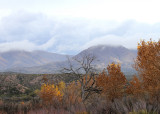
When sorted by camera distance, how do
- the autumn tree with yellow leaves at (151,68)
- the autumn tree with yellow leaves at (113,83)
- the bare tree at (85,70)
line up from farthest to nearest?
the autumn tree with yellow leaves at (113,83)
the bare tree at (85,70)
the autumn tree with yellow leaves at (151,68)

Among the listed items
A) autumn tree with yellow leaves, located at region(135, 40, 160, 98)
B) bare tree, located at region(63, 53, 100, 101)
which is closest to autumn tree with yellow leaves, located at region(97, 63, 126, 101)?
bare tree, located at region(63, 53, 100, 101)

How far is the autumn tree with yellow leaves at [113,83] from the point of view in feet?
108

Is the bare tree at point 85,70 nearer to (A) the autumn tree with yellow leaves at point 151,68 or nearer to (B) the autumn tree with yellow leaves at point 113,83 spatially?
(B) the autumn tree with yellow leaves at point 113,83

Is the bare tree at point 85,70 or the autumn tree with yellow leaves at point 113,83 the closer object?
the bare tree at point 85,70

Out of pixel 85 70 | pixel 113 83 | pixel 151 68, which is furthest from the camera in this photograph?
pixel 113 83

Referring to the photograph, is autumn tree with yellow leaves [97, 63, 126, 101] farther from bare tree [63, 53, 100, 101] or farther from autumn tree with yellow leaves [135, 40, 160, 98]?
autumn tree with yellow leaves [135, 40, 160, 98]

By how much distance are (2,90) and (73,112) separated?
323 feet

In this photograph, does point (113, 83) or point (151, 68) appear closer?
point (151, 68)

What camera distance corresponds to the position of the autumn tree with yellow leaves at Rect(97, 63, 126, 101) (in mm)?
32897

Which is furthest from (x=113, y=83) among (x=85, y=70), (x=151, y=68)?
(x=151, y=68)

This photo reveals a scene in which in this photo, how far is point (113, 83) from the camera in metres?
34.7

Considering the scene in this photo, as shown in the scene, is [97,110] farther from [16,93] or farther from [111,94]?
[16,93]

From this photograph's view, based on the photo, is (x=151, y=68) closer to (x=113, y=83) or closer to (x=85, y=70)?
(x=85, y=70)

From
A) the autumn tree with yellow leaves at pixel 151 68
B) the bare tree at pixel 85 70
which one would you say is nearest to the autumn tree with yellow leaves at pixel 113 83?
the bare tree at pixel 85 70
